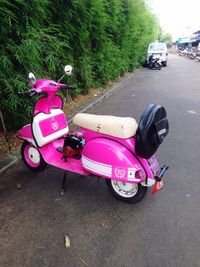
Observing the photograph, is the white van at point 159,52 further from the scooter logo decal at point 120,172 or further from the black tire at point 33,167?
the scooter logo decal at point 120,172

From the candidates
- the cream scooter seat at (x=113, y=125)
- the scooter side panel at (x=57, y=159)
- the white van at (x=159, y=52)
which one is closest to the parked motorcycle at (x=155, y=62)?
the white van at (x=159, y=52)

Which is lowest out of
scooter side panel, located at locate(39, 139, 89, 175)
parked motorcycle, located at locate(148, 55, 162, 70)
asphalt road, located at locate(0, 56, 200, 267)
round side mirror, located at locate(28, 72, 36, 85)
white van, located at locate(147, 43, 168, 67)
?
parked motorcycle, located at locate(148, 55, 162, 70)

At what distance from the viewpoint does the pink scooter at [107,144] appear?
2414 millimetres

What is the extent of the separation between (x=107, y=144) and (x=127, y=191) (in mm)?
585

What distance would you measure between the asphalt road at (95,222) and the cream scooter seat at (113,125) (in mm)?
808

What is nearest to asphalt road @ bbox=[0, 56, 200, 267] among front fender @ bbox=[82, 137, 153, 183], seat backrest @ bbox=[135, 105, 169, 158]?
front fender @ bbox=[82, 137, 153, 183]

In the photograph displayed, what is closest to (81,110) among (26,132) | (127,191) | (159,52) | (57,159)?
(26,132)

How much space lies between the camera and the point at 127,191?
2.70 metres

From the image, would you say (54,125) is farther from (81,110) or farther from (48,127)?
(81,110)

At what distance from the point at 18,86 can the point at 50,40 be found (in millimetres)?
1198

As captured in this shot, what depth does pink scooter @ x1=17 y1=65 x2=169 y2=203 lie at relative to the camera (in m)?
2.41

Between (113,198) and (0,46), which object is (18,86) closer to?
(0,46)

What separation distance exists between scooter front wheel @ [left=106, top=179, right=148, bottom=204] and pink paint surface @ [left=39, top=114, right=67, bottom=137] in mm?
962

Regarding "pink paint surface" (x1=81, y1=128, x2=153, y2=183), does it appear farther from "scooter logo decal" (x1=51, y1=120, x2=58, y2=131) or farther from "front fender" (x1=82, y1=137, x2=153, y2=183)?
"scooter logo decal" (x1=51, y1=120, x2=58, y2=131)
